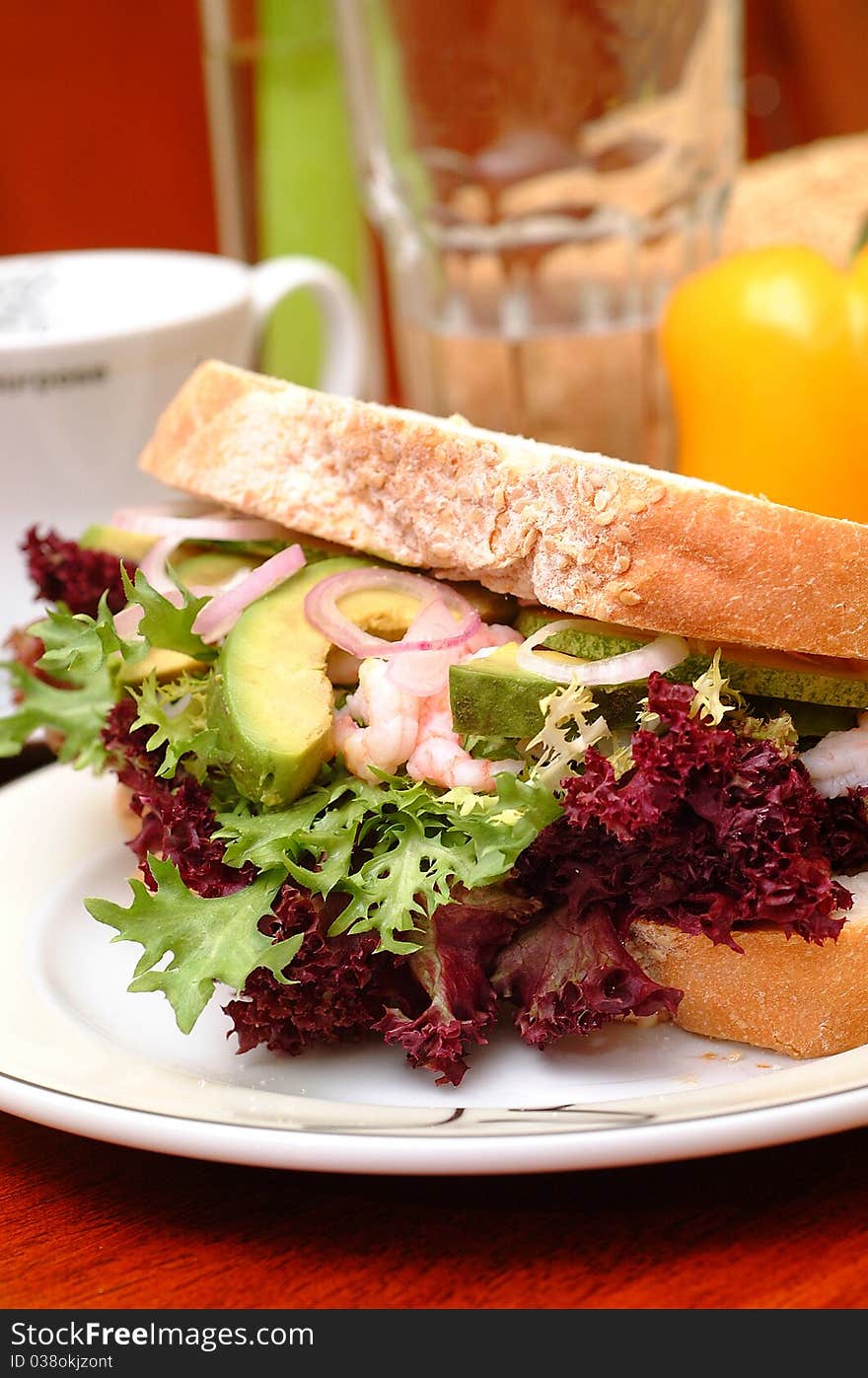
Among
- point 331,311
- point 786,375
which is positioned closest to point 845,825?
point 786,375

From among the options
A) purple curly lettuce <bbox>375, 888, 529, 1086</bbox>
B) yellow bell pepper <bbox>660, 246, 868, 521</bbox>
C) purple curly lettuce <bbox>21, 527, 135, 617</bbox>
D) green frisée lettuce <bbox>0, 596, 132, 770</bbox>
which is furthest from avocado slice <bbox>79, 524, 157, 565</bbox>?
yellow bell pepper <bbox>660, 246, 868, 521</bbox>

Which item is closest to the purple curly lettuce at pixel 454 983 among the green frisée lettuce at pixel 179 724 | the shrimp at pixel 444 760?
the shrimp at pixel 444 760

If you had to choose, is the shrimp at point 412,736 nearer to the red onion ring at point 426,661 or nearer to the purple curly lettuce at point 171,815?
the red onion ring at point 426,661

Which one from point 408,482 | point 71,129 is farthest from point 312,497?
point 71,129

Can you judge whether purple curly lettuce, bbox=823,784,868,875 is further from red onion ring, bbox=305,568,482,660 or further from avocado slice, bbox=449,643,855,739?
red onion ring, bbox=305,568,482,660

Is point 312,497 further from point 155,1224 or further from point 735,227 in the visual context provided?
point 735,227

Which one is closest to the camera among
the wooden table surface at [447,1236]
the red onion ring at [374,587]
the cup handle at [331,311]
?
the wooden table surface at [447,1236]

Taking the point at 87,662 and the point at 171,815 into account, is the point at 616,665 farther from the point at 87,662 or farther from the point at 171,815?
the point at 87,662
